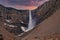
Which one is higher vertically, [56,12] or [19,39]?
[56,12]

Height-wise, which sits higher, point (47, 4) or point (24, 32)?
point (47, 4)

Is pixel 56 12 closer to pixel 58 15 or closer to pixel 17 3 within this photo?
pixel 58 15

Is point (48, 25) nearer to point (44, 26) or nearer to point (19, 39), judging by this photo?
point (44, 26)

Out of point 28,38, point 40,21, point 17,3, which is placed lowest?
point 28,38

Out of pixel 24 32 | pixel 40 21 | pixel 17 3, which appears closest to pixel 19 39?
pixel 24 32

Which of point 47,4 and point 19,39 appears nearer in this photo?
point 19,39

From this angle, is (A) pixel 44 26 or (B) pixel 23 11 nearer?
(A) pixel 44 26

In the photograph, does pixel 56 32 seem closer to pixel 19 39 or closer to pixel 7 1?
pixel 19 39

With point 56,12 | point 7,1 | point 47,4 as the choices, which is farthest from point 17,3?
point 56,12
